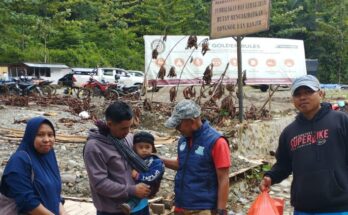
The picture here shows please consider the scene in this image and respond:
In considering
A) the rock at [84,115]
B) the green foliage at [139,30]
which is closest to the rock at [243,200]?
the rock at [84,115]

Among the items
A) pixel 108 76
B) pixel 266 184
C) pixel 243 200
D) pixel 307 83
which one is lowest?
pixel 243 200

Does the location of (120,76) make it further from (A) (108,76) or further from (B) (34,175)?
(B) (34,175)

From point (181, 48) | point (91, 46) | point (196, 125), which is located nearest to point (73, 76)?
point (91, 46)

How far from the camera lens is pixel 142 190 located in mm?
3098

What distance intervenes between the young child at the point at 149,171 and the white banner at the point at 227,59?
9301 mm

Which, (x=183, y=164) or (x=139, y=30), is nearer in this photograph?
(x=183, y=164)

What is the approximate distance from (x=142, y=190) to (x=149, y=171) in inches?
6.2

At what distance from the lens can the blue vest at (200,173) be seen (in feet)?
10.7

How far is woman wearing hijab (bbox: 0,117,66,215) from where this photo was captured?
2805mm

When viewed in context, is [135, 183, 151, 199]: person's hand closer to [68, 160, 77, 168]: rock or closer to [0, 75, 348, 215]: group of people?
[0, 75, 348, 215]: group of people

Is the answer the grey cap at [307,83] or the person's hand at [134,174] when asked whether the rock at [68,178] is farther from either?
the grey cap at [307,83]

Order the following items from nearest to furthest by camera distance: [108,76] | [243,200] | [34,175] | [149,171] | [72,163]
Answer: [34,175] < [149,171] < [72,163] < [243,200] < [108,76]

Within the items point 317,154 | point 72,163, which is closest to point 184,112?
point 317,154

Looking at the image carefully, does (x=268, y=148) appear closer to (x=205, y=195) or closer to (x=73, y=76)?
Result: (x=205, y=195)
